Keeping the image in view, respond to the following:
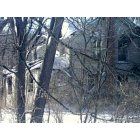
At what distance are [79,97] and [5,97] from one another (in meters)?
0.58

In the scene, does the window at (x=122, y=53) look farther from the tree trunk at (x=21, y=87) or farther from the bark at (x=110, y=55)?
the tree trunk at (x=21, y=87)

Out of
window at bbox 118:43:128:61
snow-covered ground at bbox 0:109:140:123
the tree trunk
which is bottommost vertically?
snow-covered ground at bbox 0:109:140:123

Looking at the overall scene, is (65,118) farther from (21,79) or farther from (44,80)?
(21,79)

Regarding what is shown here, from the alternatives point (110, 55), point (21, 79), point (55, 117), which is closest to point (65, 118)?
point (55, 117)

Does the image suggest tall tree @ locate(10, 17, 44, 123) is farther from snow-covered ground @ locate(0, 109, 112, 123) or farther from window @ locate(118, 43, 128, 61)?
window @ locate(118, 43, 128, 61)

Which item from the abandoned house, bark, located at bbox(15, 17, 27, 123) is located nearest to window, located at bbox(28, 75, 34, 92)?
bark, located at bbox(15, 17, 27, 123)

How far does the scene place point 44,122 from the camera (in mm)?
5285

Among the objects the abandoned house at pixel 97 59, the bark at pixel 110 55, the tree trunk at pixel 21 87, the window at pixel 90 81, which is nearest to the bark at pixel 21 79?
the tree trunk at pixel 21 87

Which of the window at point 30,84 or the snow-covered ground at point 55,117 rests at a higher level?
the window at point 30,84

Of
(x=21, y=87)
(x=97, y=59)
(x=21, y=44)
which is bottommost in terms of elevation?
(x=21, y=87)

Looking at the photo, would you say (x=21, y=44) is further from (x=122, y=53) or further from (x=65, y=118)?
(x=122, y=53)

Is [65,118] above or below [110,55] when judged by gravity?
below

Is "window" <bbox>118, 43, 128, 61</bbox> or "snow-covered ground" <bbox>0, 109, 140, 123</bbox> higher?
"window" <bbox>118, 43, 128, 61</bbox>
